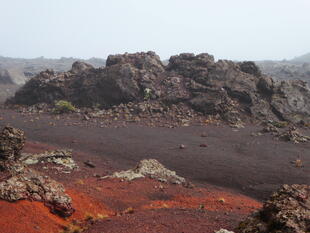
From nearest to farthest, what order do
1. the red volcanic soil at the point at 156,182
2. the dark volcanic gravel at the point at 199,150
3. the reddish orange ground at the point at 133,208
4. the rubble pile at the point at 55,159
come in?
the reddish orange ground at the point at 133,208 → the red volcanic soil at the point at 156,182 → the rubble pile at the point at 55,159 → the dark volcanic gravel at the point at 199,150

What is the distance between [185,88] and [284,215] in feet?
103

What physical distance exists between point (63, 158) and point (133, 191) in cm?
572

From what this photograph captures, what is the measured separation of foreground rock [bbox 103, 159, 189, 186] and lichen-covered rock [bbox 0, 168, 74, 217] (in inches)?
241

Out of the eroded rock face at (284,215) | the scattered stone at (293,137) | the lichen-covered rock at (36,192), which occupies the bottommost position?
the scattered stone at (293,137)

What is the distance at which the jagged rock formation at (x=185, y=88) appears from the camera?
35.6m

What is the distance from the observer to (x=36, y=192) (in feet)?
36.2

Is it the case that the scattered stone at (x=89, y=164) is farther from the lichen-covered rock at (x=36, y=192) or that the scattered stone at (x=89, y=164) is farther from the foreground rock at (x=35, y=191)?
the lichen-covered rock at (x=36, y=192)

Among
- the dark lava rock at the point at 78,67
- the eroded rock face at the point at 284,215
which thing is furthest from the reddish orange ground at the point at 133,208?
the dark lava rock at the point at 78,67

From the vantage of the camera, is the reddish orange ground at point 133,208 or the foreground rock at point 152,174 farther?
the foreground rock at point 152,174

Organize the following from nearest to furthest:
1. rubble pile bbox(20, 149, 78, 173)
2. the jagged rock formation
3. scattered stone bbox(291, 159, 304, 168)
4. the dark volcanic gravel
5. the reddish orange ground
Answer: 1. the reddish orange ground
2. rubble pile bbox(20, 149, 78, 173)
3. the dark volcanic gravel
4. scattered stone bbox(291, 159, 304, 168)
5. the jagged rock formation

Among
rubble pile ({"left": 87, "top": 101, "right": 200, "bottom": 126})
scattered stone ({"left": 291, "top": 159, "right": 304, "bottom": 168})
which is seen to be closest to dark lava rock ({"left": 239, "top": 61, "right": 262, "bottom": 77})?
rubble pile ({"left": 87, "top": 101, "right": 200, "bottom": 126})

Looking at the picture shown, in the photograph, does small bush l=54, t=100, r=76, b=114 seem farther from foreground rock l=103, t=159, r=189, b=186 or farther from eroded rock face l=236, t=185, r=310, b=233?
eroded rock face l=236, t=185, r=310, b=233

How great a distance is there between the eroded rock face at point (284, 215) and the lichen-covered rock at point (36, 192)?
5938 mm

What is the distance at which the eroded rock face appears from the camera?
317 inches
